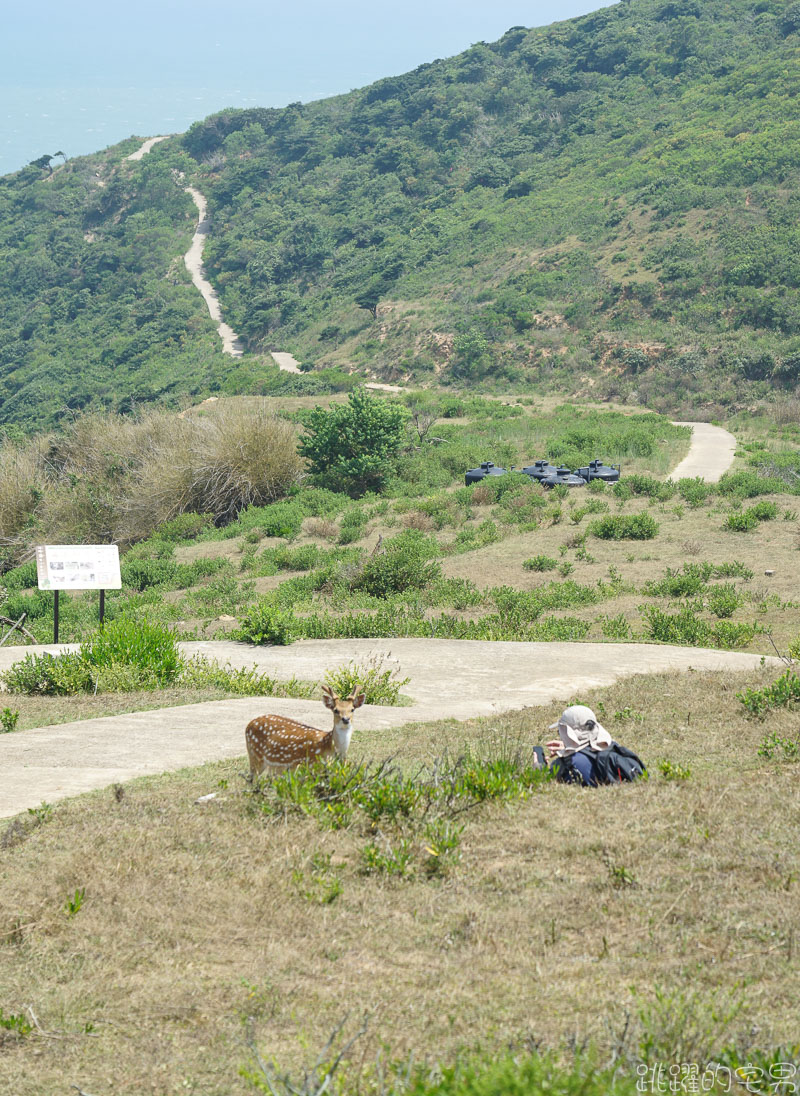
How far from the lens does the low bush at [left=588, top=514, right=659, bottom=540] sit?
60.7 ft

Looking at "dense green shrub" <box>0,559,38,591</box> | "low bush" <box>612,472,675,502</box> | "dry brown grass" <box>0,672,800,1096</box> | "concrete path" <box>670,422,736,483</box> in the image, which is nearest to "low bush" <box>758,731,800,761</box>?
"dry brown grass" <box>0,672,800,1096</box>

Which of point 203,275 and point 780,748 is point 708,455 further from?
point 203,275

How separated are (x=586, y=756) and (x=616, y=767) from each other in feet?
0.66

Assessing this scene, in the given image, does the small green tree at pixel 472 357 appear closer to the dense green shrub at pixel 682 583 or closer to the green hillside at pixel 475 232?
the green hillside at pixel 475 232

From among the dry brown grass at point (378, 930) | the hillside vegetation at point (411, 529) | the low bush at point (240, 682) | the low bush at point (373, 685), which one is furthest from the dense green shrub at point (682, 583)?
the dry brown grass at point (378, 930)

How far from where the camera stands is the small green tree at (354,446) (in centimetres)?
2598

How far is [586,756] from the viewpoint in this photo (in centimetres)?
643

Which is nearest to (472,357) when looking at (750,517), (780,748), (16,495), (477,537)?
(16,495)

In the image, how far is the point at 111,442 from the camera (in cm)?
2836

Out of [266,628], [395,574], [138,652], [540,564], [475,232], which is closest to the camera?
[138,652]

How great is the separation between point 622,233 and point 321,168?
39538 mm

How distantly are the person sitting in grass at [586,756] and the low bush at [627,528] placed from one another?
1234 cm

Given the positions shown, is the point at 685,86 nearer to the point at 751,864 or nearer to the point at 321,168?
the point at 321,168

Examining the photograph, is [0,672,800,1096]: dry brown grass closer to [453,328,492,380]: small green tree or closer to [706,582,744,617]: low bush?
[706,582,744,617]: low bush
